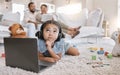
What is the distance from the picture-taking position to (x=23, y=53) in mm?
1304

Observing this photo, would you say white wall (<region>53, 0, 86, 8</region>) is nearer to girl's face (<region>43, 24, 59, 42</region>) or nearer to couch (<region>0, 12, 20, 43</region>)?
couch (<region>0, 12, 20, 43</region>)

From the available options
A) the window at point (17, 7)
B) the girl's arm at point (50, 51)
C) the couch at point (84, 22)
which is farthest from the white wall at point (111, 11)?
the girl's arm at point (50, 51)

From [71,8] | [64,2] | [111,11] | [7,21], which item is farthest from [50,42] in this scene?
[64,2]

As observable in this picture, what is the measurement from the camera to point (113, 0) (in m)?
4.82

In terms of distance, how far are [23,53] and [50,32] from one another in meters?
0.34

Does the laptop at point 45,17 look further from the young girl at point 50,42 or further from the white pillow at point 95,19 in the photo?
the young girl at point 50,42

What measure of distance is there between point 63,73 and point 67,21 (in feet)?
6.03

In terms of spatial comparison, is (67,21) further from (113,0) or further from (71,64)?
(113,0)

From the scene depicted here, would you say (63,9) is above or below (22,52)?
above

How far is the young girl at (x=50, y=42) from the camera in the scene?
1.55 meters

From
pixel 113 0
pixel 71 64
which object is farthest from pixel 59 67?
pixel 113 0

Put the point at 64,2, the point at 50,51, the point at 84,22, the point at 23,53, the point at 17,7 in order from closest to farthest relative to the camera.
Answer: the point at 23,53
the point at 50,51
the point at 84,22
the point at 17,7
the point at 64,2

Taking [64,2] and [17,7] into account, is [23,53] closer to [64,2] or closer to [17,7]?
[17,7]

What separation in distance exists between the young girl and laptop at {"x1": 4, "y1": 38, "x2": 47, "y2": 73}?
20cm
